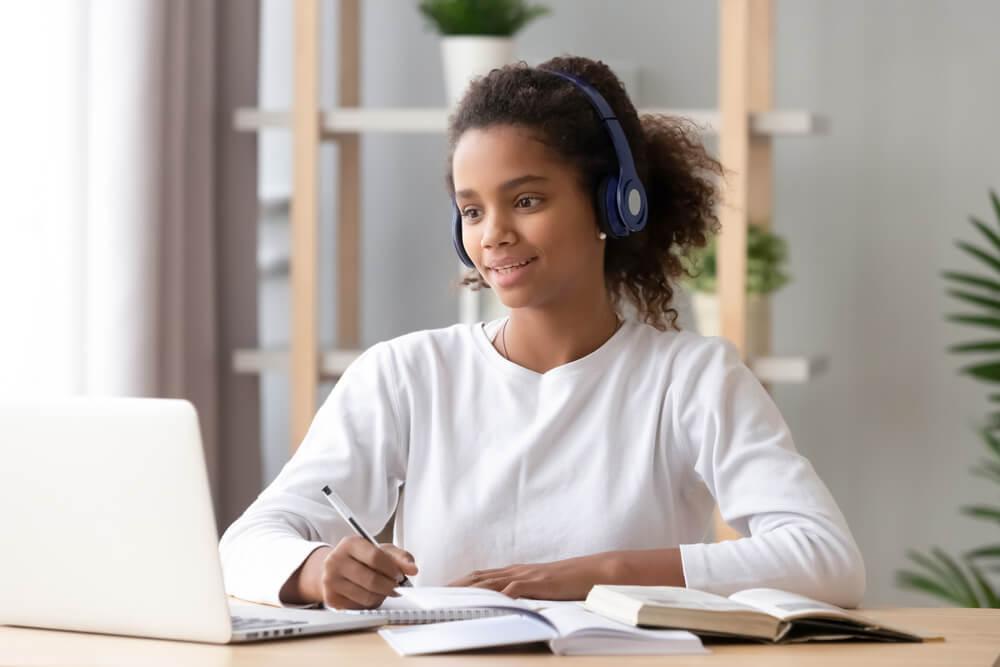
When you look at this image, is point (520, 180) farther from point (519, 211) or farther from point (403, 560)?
point (403, 560)

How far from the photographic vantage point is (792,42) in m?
2.98

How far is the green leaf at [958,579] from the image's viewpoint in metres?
2.63

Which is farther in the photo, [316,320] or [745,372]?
[316,320]

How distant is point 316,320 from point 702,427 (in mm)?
1344

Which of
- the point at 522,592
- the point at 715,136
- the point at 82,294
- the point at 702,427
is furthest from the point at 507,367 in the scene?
the point at 715,136

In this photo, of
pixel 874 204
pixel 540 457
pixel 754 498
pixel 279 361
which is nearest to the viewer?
pixel 754 498

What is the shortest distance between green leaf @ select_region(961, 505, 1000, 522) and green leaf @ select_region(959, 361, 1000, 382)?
243 millimetres

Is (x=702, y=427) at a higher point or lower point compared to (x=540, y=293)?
lower

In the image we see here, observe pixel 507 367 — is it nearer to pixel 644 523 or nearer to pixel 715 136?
pixel 644 523

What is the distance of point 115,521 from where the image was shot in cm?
112

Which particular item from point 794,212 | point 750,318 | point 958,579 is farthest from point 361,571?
point 794,212

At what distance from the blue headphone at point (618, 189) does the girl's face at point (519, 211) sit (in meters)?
0.03

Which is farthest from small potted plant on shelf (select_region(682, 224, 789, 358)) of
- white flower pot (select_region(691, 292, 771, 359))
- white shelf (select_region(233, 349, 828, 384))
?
white shelf (select_region(233, 349, 828, 384))

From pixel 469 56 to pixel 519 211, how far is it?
1195 millimetres
